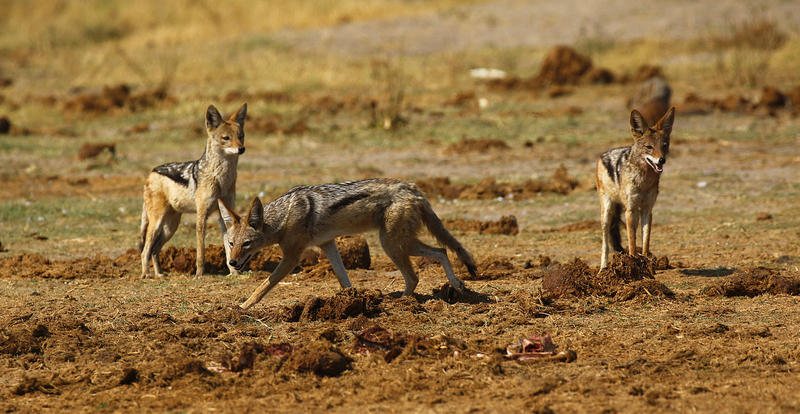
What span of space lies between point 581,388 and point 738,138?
599 inches

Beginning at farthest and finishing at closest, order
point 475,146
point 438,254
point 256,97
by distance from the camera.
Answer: point 256,97, point 475,146, point 438,254

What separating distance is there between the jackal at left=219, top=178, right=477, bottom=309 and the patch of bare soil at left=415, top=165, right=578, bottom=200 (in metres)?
7.26

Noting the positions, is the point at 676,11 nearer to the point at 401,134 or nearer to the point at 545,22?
the point at 545,22

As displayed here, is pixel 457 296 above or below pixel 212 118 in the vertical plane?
below

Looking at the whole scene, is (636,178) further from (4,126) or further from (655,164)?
(4,126)

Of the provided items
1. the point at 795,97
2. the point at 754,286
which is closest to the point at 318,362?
the point at 754,286

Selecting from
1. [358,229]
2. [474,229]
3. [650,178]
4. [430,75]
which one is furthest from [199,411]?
[430,75]

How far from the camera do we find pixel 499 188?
16.7 meters

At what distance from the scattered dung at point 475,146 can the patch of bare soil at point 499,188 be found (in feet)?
10.5

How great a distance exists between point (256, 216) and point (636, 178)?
4.12 m

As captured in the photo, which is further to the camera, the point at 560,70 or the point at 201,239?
→ the point at 560,70

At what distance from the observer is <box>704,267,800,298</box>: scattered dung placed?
9477mm

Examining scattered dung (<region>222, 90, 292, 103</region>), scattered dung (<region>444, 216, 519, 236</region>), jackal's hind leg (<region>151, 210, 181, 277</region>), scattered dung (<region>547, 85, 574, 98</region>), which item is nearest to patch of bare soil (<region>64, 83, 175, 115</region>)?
scattered dung (<region>222, 90, 292, 103</region>)

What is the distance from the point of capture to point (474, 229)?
1418cm
